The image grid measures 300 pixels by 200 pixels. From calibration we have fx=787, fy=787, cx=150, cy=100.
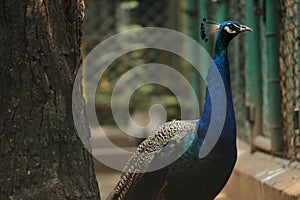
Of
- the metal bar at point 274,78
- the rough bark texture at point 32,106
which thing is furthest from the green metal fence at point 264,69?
the rough bark texture at point 32,106

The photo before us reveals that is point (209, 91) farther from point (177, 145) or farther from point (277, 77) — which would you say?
point (277, 77)

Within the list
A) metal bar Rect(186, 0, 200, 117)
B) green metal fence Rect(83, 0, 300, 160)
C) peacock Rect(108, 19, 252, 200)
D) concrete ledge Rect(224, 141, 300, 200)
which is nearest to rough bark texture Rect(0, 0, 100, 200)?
peacock Rect(108, 19, 252, 200)

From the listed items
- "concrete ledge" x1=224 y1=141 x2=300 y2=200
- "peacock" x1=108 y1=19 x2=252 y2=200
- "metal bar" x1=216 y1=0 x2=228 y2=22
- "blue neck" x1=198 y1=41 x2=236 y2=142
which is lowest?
"concrete ledge" x1=224 y1=141 x2=300 y2=200

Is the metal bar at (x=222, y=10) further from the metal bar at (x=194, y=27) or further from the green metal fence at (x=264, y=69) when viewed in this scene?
the metal bar at (x=194, y=27)

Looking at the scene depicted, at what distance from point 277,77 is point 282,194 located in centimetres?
91

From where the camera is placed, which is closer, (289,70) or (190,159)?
(190,159)

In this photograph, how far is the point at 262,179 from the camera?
450 cm

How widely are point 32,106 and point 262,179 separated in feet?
5.81

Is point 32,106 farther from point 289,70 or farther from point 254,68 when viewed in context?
point 254,68

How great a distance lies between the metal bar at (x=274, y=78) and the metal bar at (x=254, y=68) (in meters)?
0.50

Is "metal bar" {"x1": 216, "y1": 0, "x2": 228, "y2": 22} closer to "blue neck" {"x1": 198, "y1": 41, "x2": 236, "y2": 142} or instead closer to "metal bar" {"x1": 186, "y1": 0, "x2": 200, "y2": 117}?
"metal bar" {"x1": 186, "y1": 0, "x2": 200, "y2": 117}

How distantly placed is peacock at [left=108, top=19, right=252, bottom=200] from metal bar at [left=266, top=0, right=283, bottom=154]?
0.85 meters

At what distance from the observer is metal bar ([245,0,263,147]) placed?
17.2 ft

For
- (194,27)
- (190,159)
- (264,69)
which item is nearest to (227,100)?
(190,159)
